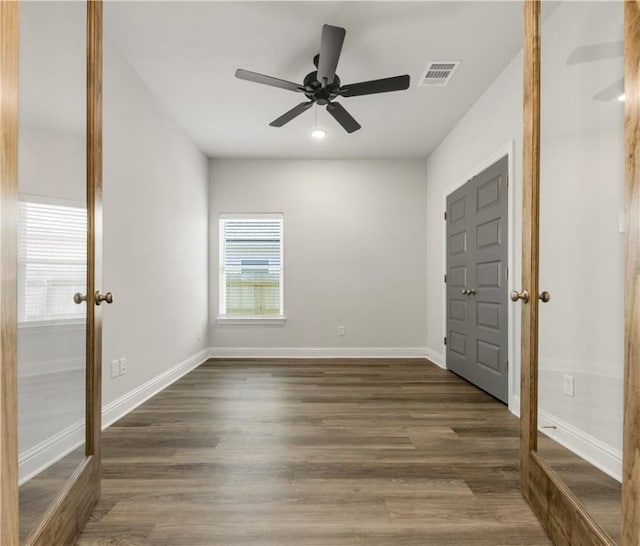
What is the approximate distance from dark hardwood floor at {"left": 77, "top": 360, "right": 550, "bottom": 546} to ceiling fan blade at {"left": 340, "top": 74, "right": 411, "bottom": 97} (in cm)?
238

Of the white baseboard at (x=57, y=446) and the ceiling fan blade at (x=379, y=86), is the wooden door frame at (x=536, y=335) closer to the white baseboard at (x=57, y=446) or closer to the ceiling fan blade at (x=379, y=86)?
the ceiling fan blade at (x=379, y=86)

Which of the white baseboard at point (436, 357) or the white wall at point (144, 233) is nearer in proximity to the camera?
the white wall at point (144, 233)

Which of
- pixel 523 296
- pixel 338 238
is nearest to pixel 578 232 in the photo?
pixel 523 296

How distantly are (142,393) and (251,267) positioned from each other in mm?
2494

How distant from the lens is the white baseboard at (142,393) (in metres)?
2.66

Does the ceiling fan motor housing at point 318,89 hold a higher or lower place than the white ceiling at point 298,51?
lower

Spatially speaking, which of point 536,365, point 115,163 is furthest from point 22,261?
point 536,365

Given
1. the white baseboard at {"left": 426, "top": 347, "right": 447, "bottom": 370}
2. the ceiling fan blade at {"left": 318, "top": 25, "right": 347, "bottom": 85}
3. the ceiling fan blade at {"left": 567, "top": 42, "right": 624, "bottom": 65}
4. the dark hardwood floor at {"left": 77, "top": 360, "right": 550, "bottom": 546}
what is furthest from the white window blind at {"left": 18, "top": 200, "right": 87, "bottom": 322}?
the white baseboard at {"left": 426, "top": 347, "right": 447, "bottom": 370}

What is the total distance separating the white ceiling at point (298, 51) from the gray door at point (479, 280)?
34.5 inches

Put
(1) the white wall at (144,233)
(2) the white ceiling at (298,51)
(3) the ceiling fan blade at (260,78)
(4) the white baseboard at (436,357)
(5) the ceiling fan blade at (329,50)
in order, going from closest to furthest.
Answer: (5) the ceiling fan blade at (329,50) → (2) the white ceiling at (298,51) → (3) the ceiling fan blade at (260,78) → (1) the white wall at (144,233) → (4) the white baseboard at (436,357)

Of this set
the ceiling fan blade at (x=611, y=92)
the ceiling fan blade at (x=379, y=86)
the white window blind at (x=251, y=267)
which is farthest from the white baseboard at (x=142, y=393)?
the ceiling fan blade at (x=611, y=92)

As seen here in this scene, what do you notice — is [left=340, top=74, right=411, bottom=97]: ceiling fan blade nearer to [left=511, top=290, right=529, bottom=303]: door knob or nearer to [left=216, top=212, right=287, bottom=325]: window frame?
[left=511, top=290, right=529, bottom=303]: door knob

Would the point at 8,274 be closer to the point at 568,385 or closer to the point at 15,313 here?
the point at 15,313

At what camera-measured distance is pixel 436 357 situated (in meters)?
4.80
